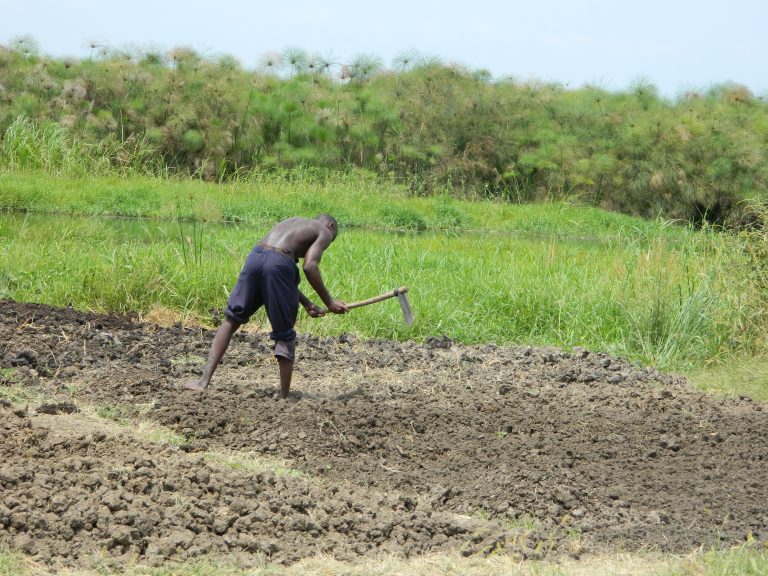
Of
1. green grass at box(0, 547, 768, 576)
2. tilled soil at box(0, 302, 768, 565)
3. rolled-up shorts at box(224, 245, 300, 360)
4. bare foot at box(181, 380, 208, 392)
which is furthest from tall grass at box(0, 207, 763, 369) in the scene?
green grass at box(0, 547, 768, 576)

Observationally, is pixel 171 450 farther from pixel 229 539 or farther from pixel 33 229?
pixel 33 229

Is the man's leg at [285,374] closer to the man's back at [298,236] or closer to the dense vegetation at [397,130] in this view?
the man's back at [298,236]

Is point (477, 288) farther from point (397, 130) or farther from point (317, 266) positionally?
point (397, 130)

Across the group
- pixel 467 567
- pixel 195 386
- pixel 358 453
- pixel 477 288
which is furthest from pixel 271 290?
pixel 477 288

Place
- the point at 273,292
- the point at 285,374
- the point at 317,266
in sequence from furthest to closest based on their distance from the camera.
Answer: the point at 285,374
the point at 273,292
the point at 317,266

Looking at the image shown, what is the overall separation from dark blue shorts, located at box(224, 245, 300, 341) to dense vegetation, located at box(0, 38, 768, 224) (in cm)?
1442

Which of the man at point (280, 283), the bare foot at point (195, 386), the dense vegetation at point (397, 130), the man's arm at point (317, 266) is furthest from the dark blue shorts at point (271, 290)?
the dense vegetation at point (397, 130)

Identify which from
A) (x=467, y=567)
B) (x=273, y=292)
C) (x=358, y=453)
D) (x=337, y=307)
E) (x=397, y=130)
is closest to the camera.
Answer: (x=467, y=567)

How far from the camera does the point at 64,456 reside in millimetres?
4465

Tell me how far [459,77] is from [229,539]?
2075cm

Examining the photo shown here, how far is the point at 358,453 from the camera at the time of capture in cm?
514

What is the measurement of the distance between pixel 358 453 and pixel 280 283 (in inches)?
44.8

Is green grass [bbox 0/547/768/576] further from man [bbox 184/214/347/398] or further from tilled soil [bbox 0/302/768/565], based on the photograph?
man [bbox 184/214/347/398]

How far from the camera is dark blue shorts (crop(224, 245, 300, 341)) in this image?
5.66m
